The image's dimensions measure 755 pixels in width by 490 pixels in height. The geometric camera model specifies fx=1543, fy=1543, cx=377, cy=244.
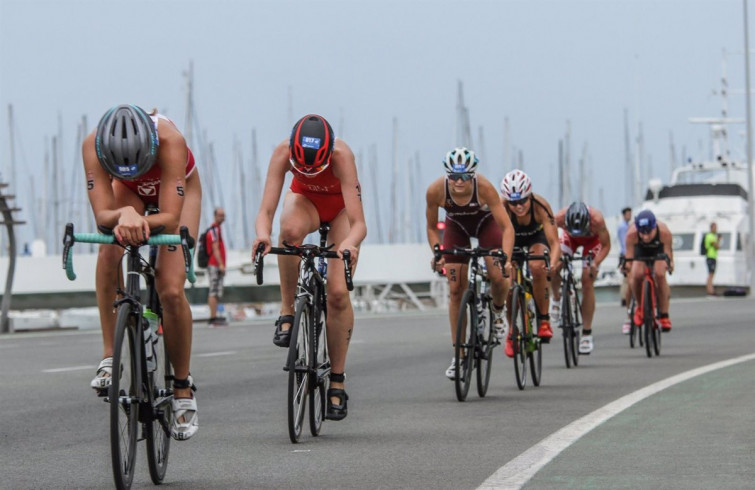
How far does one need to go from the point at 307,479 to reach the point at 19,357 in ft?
39.3

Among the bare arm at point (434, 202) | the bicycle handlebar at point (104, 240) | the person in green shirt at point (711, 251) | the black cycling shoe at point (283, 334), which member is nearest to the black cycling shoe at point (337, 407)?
the black cycling shoe at point (283, 334)

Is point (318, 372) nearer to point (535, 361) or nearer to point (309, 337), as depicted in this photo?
point (309, 337)

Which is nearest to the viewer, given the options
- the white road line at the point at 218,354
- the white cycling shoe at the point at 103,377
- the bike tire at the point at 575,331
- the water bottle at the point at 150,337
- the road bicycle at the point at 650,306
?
the water bottle at the point at 150,337

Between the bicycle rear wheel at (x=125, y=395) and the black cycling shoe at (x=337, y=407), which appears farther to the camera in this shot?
the black cycling shoe at (x=337, y=407)

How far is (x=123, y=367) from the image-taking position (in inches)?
276

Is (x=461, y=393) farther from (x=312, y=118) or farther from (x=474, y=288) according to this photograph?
(x=312, y=118)

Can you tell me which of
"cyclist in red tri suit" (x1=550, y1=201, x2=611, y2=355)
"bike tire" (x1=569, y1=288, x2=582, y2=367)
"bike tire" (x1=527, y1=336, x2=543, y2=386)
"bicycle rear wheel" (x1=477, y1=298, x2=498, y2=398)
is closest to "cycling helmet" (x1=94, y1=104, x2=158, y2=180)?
"bicycle rear wheel" (x1=477, y1=298, x2=498, y2=398)

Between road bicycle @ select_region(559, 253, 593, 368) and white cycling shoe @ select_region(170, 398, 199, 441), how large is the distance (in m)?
8.79

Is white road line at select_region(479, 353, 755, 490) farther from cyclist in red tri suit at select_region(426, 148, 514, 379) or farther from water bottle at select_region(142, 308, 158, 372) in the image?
water bottle at select_region(142, 308, 158, 372)

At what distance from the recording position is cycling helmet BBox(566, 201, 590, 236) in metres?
17.8

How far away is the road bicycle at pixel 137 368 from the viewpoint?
6797 millimetres

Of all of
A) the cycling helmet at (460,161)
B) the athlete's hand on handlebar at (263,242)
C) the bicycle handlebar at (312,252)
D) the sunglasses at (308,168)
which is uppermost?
the cycling helmet at (460,161)

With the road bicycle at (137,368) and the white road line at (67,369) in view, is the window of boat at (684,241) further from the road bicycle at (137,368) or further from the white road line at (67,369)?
the road bicycle at (137,368)

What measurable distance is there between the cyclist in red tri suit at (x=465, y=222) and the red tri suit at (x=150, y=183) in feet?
15.2
